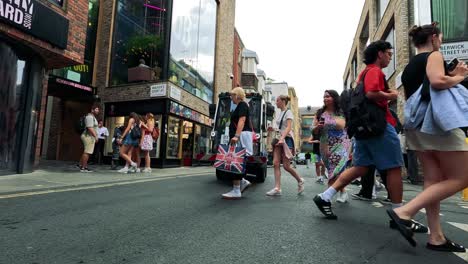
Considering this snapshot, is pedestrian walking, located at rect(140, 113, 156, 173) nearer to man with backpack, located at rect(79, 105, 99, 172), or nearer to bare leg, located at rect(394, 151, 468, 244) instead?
man with backpack, located at rect(79, 105, 99, 172)

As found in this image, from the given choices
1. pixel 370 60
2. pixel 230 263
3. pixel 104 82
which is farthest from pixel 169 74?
pixel 230 263

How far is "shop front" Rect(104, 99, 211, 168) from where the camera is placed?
48.7 feet

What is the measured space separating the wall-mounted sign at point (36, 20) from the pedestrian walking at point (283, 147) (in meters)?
5.62

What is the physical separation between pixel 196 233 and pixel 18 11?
657cm

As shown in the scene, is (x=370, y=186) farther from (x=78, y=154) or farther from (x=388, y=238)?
(x=78, y=154)

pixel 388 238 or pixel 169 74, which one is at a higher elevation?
pixel 169 74

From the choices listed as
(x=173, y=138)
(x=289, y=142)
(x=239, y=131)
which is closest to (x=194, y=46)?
(x=173, y=138)

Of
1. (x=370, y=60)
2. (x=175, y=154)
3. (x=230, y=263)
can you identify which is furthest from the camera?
(x=175, y=154)

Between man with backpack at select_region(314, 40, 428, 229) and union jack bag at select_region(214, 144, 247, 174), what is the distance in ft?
5.67

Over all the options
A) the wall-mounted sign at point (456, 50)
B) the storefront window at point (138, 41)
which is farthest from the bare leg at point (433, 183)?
the storefront window at point (138, 41)

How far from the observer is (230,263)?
2209mm

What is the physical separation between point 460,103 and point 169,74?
14.2 meters

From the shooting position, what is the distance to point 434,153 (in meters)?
2.71

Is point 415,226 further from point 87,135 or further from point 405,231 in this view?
point 87,135
